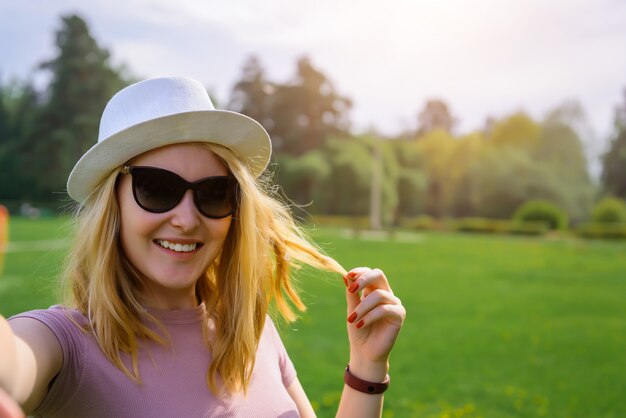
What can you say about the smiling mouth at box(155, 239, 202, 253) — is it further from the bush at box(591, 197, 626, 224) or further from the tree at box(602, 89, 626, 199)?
the tree at box(602, 89, 626, 199)

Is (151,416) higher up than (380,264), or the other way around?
(151,416)

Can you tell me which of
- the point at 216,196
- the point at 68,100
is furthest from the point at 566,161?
the point at 216,196

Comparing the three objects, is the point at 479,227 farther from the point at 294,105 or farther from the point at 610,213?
the point at 294,105

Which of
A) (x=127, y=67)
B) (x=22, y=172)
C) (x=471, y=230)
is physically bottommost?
(x=471, y=230)

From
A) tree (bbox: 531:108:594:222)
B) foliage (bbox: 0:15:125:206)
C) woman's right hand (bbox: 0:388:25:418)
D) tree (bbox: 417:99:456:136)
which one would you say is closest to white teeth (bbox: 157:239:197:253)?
woman's right hand (bbox: 0:388:25:418)

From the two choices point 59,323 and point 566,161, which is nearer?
point 59,323

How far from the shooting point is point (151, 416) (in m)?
1.59

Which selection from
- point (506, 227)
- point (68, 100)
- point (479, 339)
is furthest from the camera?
point (68, 100)

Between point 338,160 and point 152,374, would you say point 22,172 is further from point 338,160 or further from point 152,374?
point 152,374

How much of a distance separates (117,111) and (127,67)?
51702 mm

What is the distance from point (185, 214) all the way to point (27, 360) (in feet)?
1.80

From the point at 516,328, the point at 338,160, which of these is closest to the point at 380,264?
the point at 516,328

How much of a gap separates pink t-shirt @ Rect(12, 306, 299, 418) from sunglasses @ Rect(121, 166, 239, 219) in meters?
0.29

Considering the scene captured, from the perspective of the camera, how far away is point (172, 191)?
1.71 meters
